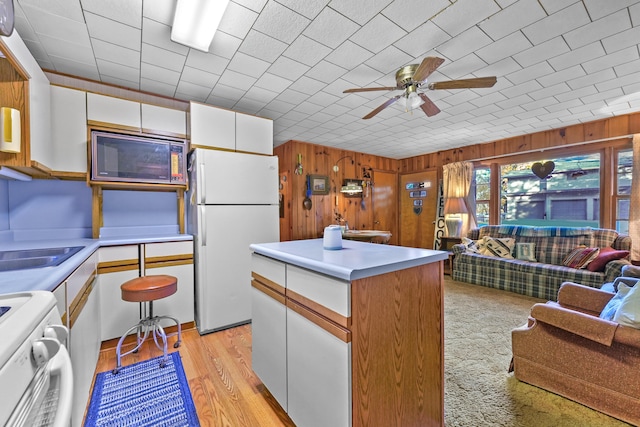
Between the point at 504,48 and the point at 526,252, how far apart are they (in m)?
3.21

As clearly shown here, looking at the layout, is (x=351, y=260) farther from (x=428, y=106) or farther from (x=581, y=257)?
(x=581, y=257)

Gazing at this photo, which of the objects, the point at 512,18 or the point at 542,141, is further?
the point at 542,141

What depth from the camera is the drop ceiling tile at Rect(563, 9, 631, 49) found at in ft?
6.04

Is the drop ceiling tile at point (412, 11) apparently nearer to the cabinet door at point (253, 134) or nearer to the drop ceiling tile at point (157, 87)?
the cabinet door at point (253, 134)

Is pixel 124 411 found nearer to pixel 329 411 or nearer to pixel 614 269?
pixel 329 411

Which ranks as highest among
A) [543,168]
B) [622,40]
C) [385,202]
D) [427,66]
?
[622,40]

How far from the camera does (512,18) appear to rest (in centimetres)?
185

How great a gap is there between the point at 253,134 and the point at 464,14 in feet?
7.19

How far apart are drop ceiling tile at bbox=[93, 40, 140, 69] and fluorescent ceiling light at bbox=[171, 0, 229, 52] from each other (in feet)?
1.70

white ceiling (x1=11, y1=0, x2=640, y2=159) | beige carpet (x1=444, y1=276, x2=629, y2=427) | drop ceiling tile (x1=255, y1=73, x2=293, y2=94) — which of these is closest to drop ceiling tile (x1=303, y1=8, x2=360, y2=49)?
white ceiling (x1=11, y1=0, x2=640, y2=159)

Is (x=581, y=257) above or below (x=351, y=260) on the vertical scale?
below

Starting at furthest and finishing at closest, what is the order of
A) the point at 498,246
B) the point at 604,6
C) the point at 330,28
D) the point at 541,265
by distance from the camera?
the point at 498,246
the point at 541,265
the point at 330,28
the point at 604,6

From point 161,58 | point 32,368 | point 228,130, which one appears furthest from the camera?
point 228,130

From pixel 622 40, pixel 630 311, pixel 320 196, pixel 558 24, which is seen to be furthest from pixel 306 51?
pixel 320 196
